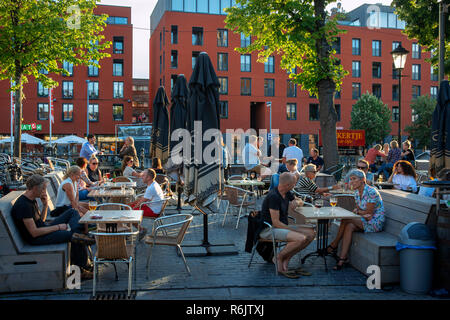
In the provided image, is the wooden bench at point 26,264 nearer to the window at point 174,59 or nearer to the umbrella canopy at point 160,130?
the umbrella canopy at point 160,130

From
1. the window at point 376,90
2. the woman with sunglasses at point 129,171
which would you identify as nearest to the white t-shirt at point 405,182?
the woman with sunglasses at point 129,171

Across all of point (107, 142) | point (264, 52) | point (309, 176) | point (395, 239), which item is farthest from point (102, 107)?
point (395, 239)

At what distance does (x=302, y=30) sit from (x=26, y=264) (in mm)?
11808

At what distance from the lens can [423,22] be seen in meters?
16.4

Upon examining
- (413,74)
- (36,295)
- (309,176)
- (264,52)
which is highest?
(413,74)

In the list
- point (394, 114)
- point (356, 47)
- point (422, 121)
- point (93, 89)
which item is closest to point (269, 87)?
point (356, 47)

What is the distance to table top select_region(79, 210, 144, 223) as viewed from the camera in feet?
18.2

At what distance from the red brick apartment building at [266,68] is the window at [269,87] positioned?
0.11 m

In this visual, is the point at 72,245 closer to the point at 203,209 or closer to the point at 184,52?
the point at 203,209

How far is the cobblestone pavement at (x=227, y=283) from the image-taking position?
16.7 ft

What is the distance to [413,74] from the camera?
5381 cm

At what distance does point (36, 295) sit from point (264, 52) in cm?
1475

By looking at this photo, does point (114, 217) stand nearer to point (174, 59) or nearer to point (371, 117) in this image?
point (174, 59)

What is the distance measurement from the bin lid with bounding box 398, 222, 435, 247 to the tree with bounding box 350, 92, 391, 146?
43436mm
